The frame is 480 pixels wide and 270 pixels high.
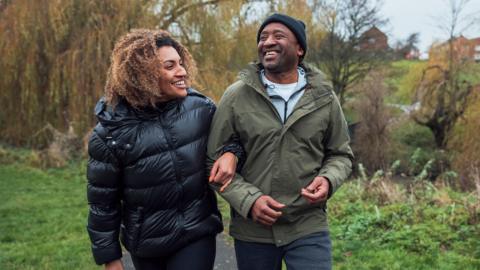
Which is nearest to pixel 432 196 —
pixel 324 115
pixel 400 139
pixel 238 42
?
pixel 324 115

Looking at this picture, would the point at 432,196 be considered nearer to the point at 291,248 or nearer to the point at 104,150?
the point at 291,248

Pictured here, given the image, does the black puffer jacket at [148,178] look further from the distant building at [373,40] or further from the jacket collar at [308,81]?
the distant building at [373,40]

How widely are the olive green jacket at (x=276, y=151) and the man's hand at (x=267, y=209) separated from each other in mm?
41

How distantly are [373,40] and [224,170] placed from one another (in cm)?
2675

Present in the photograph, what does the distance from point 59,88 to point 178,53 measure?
36.7ft

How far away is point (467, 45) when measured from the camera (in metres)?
22.2

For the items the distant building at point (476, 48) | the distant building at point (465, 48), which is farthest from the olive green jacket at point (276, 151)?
the distant building at point (476, 48)

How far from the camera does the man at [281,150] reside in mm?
2361

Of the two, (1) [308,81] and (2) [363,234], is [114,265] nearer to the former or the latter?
(1) [308,81]

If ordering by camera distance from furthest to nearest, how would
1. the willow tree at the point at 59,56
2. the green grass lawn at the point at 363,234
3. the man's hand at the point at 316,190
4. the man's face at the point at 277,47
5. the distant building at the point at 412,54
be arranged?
the distant building at the point at 412,54 < the willow tree at the point at 59,56 < the green grass lawn at the point at 363,234 < the man's face at the point at 277,47 < the man's hand at the point at 316,190

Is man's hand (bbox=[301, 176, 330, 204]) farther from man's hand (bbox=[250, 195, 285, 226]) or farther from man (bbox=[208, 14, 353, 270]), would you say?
man's hand (bbox=[250, 195, 285, 226])

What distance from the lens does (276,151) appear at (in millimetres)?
2359

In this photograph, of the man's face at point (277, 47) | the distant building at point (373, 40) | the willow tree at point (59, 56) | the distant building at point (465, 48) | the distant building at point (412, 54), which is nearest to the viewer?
the man's face at point (277, 47)

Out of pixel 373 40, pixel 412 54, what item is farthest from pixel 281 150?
pixel 412 54
